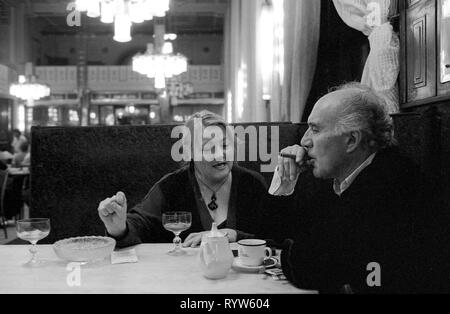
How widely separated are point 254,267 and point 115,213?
22.7 inches

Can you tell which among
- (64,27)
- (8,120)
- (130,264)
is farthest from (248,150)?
(64,27)

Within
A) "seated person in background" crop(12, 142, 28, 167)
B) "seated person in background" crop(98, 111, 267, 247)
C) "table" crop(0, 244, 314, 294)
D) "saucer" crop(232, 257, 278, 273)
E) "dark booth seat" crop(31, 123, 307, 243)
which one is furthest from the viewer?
"seated person in background" crop(12, 142, 28, 167)

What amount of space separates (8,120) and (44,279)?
12.7 m

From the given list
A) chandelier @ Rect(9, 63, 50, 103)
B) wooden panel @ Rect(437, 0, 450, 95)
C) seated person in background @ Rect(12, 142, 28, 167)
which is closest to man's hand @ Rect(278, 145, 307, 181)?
wooden panel @ Rect(437, 0, 450, 95)

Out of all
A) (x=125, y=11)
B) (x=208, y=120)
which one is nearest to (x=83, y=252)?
(x=208, y=120)

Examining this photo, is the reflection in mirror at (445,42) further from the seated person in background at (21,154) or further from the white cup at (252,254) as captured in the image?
the seated person in background at (21,154)

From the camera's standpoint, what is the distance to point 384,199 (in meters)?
1.32

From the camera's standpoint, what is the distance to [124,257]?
1521 mm

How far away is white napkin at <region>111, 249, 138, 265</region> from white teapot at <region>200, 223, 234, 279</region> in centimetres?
30

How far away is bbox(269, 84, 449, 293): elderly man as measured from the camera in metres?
1.27

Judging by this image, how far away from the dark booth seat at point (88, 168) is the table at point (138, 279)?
102cm

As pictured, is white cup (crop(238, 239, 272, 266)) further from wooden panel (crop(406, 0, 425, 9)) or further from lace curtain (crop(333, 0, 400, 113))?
wooden panel (crop(406, 0, 425, 9))

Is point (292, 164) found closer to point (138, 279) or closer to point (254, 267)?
point (254, 267)

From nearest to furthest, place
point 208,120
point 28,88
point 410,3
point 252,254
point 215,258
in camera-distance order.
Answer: point 215,258 → point 252,254 → point 208,120 → point 410,3 → point 28,88
